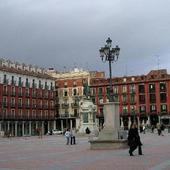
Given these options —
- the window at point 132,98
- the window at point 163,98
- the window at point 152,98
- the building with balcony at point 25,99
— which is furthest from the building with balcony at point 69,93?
the window at point 163,98

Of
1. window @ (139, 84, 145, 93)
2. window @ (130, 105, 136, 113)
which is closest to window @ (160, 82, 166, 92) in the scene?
window @ (139, 84, 145, 93)

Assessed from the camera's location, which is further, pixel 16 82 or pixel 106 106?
pixel 16 82

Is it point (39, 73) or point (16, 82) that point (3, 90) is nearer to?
point (16, 82)

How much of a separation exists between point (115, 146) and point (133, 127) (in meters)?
5.07

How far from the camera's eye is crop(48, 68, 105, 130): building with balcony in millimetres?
126375

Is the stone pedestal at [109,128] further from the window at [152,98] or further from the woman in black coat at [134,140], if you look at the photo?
the window at [152,98]

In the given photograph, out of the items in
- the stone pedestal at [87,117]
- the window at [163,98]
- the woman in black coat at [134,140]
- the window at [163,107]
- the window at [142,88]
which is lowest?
the woman in black coat at [134,140]

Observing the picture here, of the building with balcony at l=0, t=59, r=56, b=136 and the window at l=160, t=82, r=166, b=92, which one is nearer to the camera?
the building with balcony at l=0, t=59, r=56, b=136

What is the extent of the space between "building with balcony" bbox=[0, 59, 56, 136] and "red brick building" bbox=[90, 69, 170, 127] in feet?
44.5

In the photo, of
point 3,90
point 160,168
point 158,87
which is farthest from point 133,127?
point 158,87

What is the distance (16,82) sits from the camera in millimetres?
112500

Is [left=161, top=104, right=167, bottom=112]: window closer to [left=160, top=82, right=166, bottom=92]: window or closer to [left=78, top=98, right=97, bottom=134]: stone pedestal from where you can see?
[left=160, top=82, right=166, bottom=92]: window

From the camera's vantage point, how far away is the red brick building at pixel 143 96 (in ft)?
383

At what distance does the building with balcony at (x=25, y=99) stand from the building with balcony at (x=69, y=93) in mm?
2863
